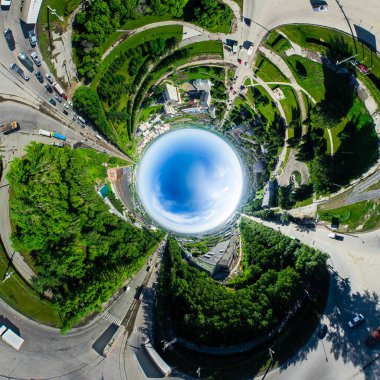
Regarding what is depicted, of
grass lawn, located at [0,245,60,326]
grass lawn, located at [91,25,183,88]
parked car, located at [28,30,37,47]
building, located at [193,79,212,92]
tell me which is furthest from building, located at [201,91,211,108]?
grass lawn, located at [0,245,60,326]

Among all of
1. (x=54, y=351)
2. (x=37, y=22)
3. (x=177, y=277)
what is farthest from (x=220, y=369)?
(x=37, y=22)

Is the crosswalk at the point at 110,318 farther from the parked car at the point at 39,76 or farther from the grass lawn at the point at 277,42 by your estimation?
the grass lawn at the point at 277,42

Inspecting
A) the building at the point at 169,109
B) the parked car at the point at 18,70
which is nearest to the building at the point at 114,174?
the building at the point at 169,109

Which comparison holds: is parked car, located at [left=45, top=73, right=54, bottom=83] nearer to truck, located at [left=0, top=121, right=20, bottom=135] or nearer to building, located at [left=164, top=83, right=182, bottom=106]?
truck, located at [left=0, top=121, right=20, bottom=135]

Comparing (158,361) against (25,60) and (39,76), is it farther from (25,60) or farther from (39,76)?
(25,60)

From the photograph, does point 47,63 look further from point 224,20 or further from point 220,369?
point 220,369

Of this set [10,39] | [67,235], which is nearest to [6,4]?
[10,39]
